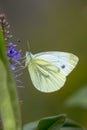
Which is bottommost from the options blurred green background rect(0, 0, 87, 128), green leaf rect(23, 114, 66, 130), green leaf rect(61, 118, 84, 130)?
green leaf rect(61, 118, 84, 130)

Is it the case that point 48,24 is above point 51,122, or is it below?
above

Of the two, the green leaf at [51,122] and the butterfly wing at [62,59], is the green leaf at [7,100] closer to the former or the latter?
the green leaf at [51,122]

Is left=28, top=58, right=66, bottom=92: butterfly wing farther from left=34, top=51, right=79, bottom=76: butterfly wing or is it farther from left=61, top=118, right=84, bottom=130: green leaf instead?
left=61, top=118, right=84, bottom=130: green leaf

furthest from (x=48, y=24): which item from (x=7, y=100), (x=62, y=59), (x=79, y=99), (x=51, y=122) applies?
(x=7, y=100)

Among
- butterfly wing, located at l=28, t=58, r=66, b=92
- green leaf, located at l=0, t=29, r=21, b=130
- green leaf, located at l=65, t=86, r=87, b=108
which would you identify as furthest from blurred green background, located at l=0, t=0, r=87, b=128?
green leaf, located at l=0, t=29, r=21, b=130

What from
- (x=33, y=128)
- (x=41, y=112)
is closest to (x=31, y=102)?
(x=41, y=112)

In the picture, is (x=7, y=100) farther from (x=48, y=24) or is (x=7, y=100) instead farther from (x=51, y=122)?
(x=48, y=24)

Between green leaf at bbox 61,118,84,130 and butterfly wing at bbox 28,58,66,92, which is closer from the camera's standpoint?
green leaf at bbox 61,118,84,130
